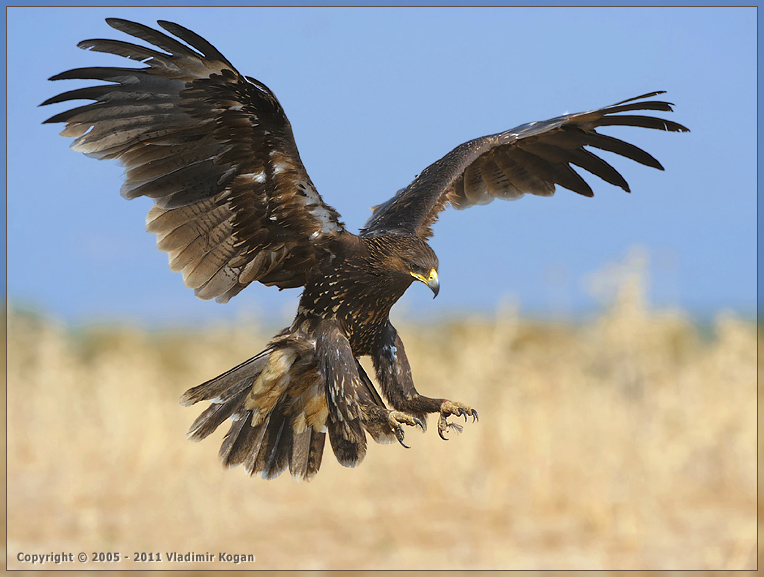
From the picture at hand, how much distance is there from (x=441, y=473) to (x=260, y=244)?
896cm

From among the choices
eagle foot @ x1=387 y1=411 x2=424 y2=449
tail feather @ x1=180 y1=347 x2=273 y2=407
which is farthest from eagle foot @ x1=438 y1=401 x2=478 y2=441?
tail feather @ x1=180 y1=347 x2=273 y2=407

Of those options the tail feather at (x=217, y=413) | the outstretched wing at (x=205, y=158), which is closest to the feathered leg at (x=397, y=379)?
the outstretched wing at (x=205, y=158)

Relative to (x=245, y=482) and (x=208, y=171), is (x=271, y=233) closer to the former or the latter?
(x=208, y=171)

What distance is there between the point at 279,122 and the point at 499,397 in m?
7.61

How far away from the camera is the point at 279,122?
11.6 ft

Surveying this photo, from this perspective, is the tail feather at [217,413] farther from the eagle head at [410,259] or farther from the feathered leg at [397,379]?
the eagle head at [410,259]

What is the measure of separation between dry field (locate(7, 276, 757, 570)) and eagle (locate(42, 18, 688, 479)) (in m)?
6.62

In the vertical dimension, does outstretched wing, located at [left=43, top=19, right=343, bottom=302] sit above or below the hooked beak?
above

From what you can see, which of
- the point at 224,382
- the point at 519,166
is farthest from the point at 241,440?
the point at 519,166

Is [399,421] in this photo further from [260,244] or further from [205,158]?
[205,158]

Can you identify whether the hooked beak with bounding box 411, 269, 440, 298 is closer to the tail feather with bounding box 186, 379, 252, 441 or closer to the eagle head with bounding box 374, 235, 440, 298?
the eagle head with bounding box 374, 235, 440, 298

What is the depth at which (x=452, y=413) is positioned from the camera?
3.77 meters

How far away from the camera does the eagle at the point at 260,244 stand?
3.49 m

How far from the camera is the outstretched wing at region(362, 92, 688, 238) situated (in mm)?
4488
